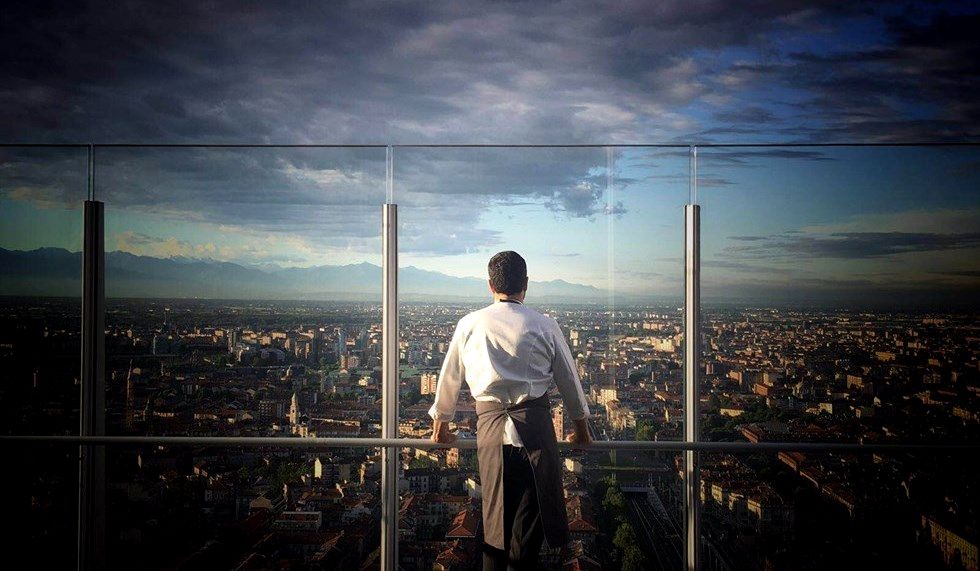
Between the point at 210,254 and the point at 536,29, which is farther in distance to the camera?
the point at 536,29

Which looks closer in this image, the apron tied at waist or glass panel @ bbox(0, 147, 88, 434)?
the apron tied at waist

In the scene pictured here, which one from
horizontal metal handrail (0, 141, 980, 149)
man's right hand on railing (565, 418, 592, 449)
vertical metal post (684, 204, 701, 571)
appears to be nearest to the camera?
man's right hand on railing (565, 418, 592, 449)

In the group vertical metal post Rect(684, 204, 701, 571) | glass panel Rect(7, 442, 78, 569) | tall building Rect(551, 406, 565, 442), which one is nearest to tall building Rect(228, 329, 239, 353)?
glass panel Rect(7, 442, 78, 569)

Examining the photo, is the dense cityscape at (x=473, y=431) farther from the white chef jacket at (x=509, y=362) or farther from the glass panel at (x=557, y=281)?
the white chef jacket at (x=509, y=362)

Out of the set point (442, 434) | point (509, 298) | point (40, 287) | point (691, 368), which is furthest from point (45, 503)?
point (691, 368)

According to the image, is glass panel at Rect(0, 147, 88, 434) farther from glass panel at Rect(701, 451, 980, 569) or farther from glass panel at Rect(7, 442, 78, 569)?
glass panel at Rect(701, 451, 980, 569)

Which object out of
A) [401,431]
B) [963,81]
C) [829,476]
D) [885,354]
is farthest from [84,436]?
[963,81]

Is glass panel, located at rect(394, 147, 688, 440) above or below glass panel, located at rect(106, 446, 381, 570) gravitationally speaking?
above

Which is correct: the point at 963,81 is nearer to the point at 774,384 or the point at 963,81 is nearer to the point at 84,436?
the point at 774,384
